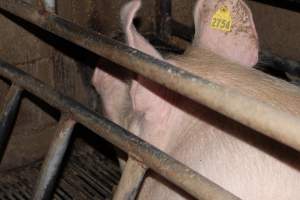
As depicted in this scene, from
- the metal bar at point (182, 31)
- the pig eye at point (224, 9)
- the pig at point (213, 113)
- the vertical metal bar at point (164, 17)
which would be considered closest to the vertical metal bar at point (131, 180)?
the pig at point (213, 113)

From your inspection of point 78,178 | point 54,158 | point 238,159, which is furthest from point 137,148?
point 78,178

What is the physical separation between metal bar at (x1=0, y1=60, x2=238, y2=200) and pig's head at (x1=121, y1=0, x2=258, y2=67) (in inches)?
17.9

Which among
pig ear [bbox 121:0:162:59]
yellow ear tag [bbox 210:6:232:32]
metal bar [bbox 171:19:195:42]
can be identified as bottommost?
metal bar [bbox 171:19:195:42]

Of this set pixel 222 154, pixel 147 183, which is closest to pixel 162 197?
pixel 147 183

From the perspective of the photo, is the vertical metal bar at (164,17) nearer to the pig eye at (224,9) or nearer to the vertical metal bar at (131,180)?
the pig eye at (224,9)

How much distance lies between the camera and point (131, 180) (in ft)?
4.10

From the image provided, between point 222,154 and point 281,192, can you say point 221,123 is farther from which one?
point 281,192

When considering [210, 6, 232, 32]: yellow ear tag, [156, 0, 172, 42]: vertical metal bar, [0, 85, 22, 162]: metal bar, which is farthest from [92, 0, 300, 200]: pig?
[156, 0, 172, 42]: vertical metal bar

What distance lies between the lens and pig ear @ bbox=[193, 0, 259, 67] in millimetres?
1637

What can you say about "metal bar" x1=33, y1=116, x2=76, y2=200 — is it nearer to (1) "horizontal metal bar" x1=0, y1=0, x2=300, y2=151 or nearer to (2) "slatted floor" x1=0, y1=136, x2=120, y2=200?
(1) "horizontal metal bar" x1=0, y1=0, x2=300, y2=151

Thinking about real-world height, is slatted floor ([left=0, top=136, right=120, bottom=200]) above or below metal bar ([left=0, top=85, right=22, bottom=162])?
below

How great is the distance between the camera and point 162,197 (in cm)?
140

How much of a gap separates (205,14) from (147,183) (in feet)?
1.83

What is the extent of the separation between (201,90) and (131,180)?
0.38 m
